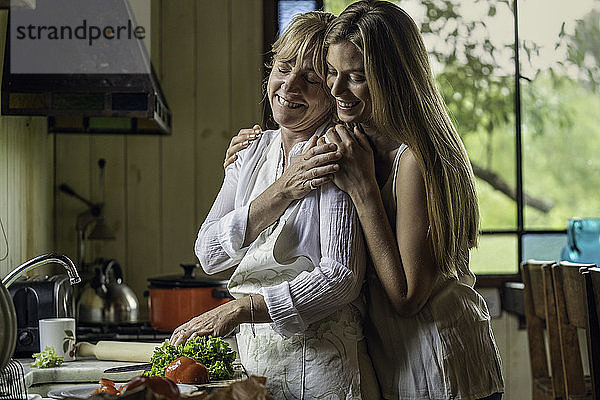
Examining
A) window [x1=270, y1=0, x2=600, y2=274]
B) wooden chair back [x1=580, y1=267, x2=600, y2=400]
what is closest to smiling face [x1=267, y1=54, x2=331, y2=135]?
wooden chair back [x1=580, y1=267, x2=600, y2=400]

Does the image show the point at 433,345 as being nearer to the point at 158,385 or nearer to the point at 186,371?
the point at 186,371

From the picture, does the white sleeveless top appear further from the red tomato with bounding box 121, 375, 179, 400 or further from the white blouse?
the red tomato with bounding box 121, 375, 179, 400

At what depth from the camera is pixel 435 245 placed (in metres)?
1.65

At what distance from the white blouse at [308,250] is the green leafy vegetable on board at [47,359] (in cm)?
48

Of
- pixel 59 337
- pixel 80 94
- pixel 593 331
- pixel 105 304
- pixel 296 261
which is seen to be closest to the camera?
pixel 296 261

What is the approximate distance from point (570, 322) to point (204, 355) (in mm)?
1381

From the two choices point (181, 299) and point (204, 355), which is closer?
point (204, 355)

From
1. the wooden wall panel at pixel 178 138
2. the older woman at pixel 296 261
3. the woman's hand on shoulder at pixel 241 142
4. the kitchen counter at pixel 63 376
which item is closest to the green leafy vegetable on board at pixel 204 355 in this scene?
the older woman at pixel 296 261

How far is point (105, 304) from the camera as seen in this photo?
3.09m

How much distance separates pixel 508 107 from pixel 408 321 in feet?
8.03

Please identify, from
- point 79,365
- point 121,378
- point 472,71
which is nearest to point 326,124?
point 121,378

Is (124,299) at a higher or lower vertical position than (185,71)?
lower

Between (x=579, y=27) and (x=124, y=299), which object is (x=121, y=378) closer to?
(x=124, y=299)

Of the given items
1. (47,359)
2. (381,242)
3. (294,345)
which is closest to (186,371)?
(294,345)
